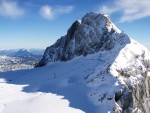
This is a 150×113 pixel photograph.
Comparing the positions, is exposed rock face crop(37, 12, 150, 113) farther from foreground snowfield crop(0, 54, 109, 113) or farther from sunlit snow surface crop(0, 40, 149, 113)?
foreground snowfield crop(0, 54, 109, 113)

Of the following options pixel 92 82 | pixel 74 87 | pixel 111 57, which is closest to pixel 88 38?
pixel 111 57

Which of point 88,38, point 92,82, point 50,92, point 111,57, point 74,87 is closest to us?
point 92,82

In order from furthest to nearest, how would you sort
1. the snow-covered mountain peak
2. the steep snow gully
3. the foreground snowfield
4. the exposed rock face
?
the snow-covered mountain peak < the exposed rock face < the steep snow gully < the foreground snowfield

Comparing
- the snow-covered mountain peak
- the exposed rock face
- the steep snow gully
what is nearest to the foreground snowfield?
the steep snow gully

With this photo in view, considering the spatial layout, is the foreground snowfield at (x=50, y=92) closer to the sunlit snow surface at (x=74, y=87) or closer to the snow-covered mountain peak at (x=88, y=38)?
the sunlit snow surface at (x=74, y=87)

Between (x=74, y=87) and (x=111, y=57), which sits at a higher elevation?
(x=111, y=57)

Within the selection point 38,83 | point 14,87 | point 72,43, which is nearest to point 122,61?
point 38,83

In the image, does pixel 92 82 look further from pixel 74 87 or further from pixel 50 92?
pixel 50 92

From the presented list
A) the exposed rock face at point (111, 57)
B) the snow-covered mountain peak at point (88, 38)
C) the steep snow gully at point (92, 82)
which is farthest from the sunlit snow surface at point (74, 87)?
the snow-covered mountain peak at point (88, 38)

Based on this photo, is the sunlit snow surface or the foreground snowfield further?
the sunlit snow surface
